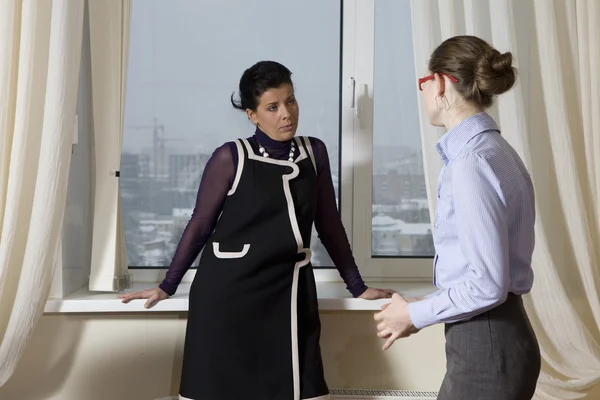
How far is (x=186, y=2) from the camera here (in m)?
2.58

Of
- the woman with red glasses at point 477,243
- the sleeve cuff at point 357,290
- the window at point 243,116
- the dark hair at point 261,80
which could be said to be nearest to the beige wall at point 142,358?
the sleeve cuff at point 357,290

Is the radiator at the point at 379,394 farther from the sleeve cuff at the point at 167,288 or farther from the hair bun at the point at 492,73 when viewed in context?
the hair bun at the point at 492,73

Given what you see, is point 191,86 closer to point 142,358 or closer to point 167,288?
point 167,288

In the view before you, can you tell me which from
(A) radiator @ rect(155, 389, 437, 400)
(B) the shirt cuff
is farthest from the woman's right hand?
(B) the shirt cuff

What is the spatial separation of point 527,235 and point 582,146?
117cm

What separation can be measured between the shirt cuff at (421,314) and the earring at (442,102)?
1.16 ft

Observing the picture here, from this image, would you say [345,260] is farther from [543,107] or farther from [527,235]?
[527,235]

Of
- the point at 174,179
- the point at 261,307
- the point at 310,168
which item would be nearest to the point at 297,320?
the point at 261,307

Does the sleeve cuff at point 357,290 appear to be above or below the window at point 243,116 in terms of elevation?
below

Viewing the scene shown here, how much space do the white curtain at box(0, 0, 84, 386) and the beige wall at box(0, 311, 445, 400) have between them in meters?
0.21

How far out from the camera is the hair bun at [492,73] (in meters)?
1.37

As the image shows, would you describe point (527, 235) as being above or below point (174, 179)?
below


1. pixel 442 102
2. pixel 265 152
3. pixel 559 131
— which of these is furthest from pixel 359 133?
pixel 442 102

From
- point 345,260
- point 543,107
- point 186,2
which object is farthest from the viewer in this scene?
point 186,2
